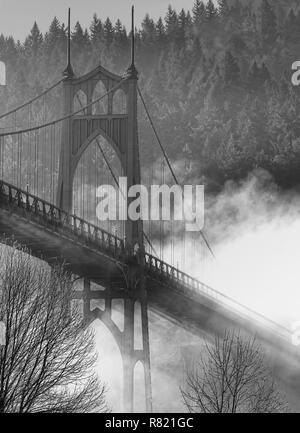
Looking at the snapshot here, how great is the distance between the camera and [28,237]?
5922 cm

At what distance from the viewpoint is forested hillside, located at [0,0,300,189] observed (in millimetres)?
130875

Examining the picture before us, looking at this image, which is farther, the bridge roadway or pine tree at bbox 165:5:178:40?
pine tree at bbox 165:5:178:40

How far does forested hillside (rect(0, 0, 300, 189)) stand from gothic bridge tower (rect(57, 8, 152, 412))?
60.1m

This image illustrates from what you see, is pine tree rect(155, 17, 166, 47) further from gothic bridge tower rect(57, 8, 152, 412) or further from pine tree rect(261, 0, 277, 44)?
gothic bridge tower rect(57, 8, 152, 412)

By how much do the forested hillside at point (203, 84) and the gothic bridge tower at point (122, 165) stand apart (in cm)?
6009

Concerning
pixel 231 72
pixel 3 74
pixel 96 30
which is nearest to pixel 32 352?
pixel 231 72

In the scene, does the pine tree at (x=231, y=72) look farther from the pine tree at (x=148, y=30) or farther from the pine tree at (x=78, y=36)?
the pine tree at (x=78, y=36)

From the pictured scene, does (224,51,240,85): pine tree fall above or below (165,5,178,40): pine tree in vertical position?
below

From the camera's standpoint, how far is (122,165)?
6444 centimetres

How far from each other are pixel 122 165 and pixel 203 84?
294ft

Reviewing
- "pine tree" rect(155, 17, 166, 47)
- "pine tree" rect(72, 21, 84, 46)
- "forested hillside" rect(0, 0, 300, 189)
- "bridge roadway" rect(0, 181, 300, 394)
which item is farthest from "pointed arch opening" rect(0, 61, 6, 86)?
"bridge roadway" rect(0, 181, 300, 394)

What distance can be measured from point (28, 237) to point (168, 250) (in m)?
57.1

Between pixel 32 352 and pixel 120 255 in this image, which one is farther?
pixel 120 255

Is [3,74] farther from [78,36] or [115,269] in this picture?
[115,269]
